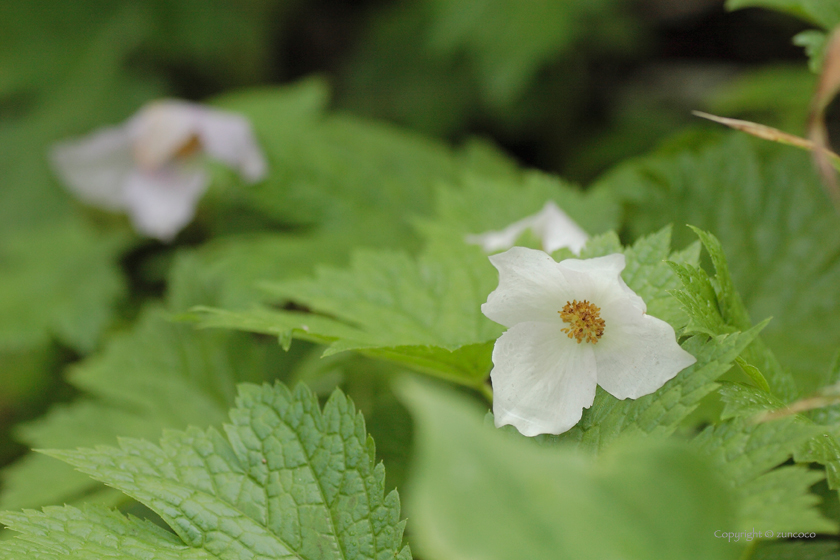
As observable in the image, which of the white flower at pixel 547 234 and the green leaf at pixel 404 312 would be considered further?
the white flower at pixel 547 234

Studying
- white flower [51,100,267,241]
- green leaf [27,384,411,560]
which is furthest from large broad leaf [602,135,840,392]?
white flower [51,100,267,241]

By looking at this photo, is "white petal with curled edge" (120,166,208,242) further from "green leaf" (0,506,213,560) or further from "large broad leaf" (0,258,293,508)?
"green leaf" (0,506,213,560)

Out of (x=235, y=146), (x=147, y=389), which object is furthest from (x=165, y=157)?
(x=147, y=389)

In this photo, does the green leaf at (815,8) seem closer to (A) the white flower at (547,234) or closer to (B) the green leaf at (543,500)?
(A) the white flower at (547,234)

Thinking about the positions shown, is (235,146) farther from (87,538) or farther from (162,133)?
(87,538)

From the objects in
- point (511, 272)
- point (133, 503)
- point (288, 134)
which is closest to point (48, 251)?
point (288, 134)

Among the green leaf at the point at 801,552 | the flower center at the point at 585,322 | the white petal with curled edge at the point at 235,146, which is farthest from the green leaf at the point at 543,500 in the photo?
the white petal with curled edge at the point at 235,146

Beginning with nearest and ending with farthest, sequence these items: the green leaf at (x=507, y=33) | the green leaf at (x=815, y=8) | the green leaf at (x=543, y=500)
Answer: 1. the green leaf at (x=543, y=500)
2. the green leaf at (x=815, y=8)
3. the green leaf at (x=507, y=33)
